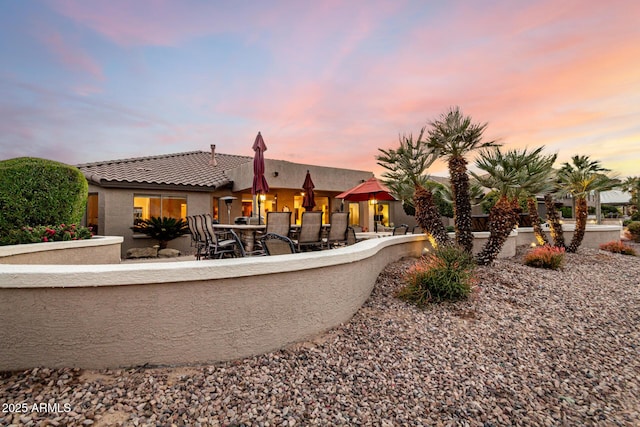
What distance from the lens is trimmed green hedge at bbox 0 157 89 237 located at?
558 cm

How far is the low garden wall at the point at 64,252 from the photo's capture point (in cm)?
439

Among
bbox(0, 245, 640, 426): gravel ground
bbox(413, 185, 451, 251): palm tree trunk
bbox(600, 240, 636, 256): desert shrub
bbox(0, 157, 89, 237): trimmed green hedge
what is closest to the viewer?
bbox(0, 245, 640, 426): gravel ground

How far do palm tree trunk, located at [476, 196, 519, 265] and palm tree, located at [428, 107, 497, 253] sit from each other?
54 centimetres

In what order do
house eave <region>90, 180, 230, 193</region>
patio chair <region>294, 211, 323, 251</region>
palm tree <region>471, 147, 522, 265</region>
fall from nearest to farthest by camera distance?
1. patio chair <region>294, 211, 323, 251</region>
2. palm tree <region>471, 147, 522, 265</region>
3. house eave <region>90, 180, 230, 193</region>

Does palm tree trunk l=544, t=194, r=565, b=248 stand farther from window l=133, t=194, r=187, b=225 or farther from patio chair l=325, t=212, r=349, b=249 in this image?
window l=133, t=194, r=187, b=225

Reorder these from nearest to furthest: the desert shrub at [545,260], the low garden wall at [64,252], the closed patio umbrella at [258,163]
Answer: the low garden wall at [64,252], the desert shrub at [545,260], the closed patio umbrella at [258,163]

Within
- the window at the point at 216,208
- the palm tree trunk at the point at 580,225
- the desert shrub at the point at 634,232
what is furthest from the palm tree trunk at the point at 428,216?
the desert shrub at the point at 634,232

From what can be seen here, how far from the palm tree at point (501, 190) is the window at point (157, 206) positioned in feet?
37.1

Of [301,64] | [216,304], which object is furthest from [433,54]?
[216,304]

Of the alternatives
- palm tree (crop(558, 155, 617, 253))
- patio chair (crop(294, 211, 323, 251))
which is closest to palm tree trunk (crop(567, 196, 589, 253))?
palm tree (crop(558, 155, 617, 253))

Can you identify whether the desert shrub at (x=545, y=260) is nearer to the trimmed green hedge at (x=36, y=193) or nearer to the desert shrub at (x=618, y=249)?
the desert shrub at (x=618, y=249)

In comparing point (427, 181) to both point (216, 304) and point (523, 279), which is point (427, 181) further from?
point (216, 304)

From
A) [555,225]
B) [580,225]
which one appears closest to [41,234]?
[555,225]

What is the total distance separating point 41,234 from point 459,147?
900 centimetres
